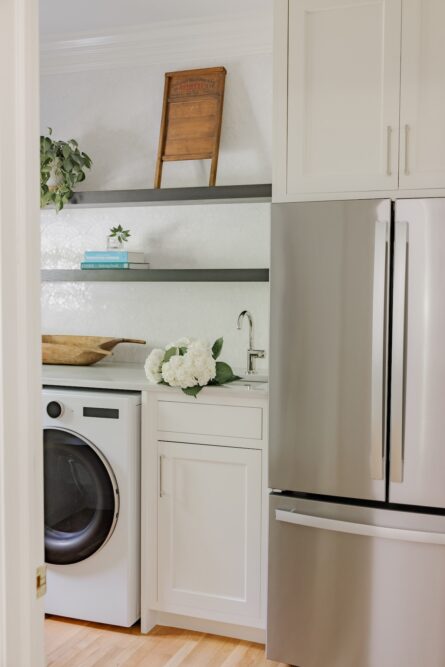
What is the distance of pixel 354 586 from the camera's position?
242 cm

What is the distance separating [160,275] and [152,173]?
0.63m

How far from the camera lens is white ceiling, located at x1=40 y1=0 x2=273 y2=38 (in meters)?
3.07

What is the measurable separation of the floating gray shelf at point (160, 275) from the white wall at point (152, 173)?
0.98 feet

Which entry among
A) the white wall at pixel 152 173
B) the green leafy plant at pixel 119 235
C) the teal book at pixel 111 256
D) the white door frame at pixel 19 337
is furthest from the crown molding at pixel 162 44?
the white door frame at pixel 19 337

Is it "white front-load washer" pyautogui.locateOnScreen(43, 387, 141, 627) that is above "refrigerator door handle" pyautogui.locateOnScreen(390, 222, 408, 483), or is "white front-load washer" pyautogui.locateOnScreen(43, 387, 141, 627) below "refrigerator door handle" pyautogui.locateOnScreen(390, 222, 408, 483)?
below

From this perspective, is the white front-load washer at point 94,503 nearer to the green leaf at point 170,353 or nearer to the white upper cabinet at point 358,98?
the green leaf at point 170,353

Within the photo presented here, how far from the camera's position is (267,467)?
2.66 meters

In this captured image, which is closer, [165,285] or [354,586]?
[354,586]

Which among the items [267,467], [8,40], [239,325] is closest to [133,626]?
[267,467]

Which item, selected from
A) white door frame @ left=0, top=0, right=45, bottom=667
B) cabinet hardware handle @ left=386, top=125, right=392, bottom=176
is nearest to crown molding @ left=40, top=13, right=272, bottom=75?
cabinet hardware handle @ left=386, top=125, right=392, bottom=176

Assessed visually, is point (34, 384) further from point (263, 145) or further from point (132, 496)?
point (263, 145)

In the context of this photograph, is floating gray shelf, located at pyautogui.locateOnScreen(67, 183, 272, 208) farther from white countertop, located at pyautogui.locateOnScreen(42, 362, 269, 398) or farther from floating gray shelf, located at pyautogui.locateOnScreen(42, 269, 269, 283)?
white countertop, located at pyautogui.locateOnScreen(42, 362, 269, 398)

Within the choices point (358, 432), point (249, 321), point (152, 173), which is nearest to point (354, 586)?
point (358, 432)

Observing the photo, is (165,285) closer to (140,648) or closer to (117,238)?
(117,238)
